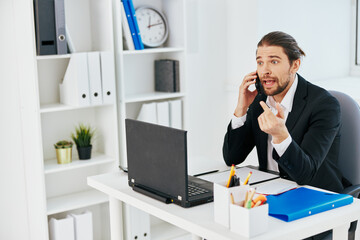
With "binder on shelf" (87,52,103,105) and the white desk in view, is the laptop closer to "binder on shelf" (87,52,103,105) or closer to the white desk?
the white desk

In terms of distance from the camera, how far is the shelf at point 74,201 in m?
3.19

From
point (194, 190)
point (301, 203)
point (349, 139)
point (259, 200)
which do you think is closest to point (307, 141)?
point (349, 139)

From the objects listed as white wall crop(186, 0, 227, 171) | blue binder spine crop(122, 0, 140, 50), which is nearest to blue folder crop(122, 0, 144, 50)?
blue binder spine crop(122, 0, 140, 50)

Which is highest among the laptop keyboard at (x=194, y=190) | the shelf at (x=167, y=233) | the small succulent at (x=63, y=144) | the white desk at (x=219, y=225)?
the laptop keyboard at (x=194, y=190)

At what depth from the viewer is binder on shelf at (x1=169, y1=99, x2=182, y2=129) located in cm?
352

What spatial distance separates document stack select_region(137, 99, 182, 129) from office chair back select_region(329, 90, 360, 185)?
4.42 ft

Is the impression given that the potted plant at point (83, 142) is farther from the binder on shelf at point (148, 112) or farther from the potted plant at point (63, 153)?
the binder on shelf at point (148, 112)

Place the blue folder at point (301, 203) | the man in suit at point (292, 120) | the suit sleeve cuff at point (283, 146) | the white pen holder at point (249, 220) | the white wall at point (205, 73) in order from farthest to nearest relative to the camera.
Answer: the white wall at point (205, 73) → the man in suit at point (292, 120) → the suit sleeve cuff at point (283, 146) → the blue folder at point (301, 203) → the white pen holder at point (249, 220)

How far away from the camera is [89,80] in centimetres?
313

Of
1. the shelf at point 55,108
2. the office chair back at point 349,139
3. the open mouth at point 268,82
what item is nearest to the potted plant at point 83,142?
the shelf at point 55,108

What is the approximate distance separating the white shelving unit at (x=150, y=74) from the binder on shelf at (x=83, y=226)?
0.23m

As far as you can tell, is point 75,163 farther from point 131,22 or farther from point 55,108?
point 131,22

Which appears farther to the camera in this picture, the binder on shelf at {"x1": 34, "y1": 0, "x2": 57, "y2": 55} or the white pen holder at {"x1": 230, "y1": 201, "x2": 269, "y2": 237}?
the binder on shelf at {"x1": 34, "y1": 0, "x2": 57, "y2": 55}

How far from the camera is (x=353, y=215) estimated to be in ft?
5.83
